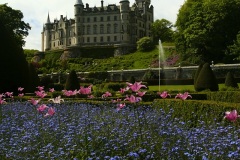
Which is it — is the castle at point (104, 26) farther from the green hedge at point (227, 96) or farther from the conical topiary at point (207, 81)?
the green hedge at point (227, 96)

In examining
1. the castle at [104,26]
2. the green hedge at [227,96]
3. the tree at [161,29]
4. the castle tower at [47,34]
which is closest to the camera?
the green hedge at [227,96]

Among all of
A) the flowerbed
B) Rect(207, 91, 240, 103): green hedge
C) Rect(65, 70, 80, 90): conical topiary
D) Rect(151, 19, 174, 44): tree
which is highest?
Rect(151, 19, 174, 44): tree

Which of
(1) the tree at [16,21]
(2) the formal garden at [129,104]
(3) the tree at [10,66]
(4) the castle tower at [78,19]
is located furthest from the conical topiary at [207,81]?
(4) the castle tower at [78,19]

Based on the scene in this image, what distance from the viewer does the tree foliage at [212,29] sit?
45438mm

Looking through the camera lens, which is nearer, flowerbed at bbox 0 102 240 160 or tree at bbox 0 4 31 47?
flowerbed at bbox 0 102 240 160

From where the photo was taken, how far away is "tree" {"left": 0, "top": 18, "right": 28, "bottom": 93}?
1945 cm

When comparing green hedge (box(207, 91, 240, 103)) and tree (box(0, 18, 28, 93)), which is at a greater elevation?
tree (box(0, 18, 28, 93))

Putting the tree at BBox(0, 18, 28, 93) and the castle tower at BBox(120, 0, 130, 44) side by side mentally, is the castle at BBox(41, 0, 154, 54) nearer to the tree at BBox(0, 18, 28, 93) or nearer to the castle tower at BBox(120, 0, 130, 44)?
the castle tower at BBox(120, 0, 130, 44)

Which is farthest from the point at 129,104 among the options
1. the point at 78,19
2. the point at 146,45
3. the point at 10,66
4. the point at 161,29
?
the point at 78,19

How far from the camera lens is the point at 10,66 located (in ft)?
64.6

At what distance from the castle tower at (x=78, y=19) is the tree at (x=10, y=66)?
250ft

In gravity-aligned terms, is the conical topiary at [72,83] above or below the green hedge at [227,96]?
above

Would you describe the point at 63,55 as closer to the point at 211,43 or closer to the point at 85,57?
the point at 85,57

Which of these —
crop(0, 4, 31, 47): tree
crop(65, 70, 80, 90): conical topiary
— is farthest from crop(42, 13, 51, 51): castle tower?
crop(65, 70, 80, 90): conical topiary
